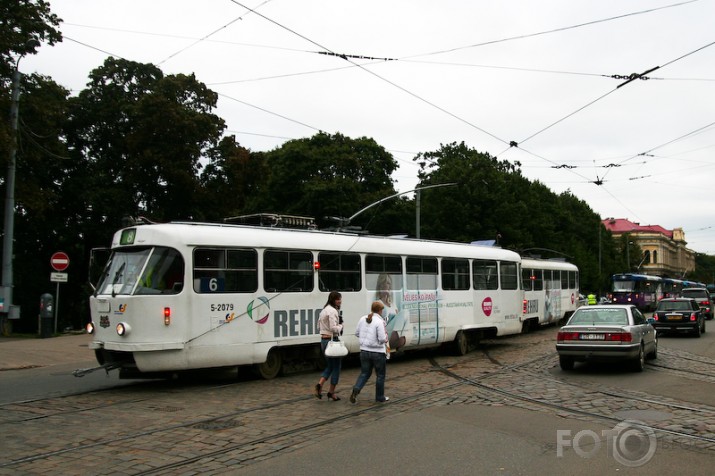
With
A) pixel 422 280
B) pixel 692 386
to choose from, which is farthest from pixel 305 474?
pixel 422 280

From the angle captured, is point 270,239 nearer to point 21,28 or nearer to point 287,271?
point 287,271

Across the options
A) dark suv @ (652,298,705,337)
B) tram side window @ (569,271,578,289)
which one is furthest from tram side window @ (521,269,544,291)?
tram side window @ (569,271,578,289)

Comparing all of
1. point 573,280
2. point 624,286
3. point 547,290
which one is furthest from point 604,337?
point 624,286

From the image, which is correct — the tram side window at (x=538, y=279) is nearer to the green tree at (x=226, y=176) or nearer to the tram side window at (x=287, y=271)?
the tram side window at (x=287, y=271)

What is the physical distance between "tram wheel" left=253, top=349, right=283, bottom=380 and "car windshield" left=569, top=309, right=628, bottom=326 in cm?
645

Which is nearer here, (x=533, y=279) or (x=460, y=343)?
(x=460, y=343)

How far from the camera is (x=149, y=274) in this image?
11258 mm

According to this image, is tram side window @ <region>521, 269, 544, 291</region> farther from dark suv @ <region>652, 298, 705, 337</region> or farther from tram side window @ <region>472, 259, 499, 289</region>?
tram side window @ <region>472, 259, 499, 289</region>

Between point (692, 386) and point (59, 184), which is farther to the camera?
point (59, 184)

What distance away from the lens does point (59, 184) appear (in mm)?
34406

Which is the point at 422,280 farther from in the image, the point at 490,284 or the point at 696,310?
the point at 696,310

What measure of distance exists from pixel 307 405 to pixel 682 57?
13191mm

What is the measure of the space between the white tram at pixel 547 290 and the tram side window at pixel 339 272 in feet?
39.3

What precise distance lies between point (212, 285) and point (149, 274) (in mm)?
1135
